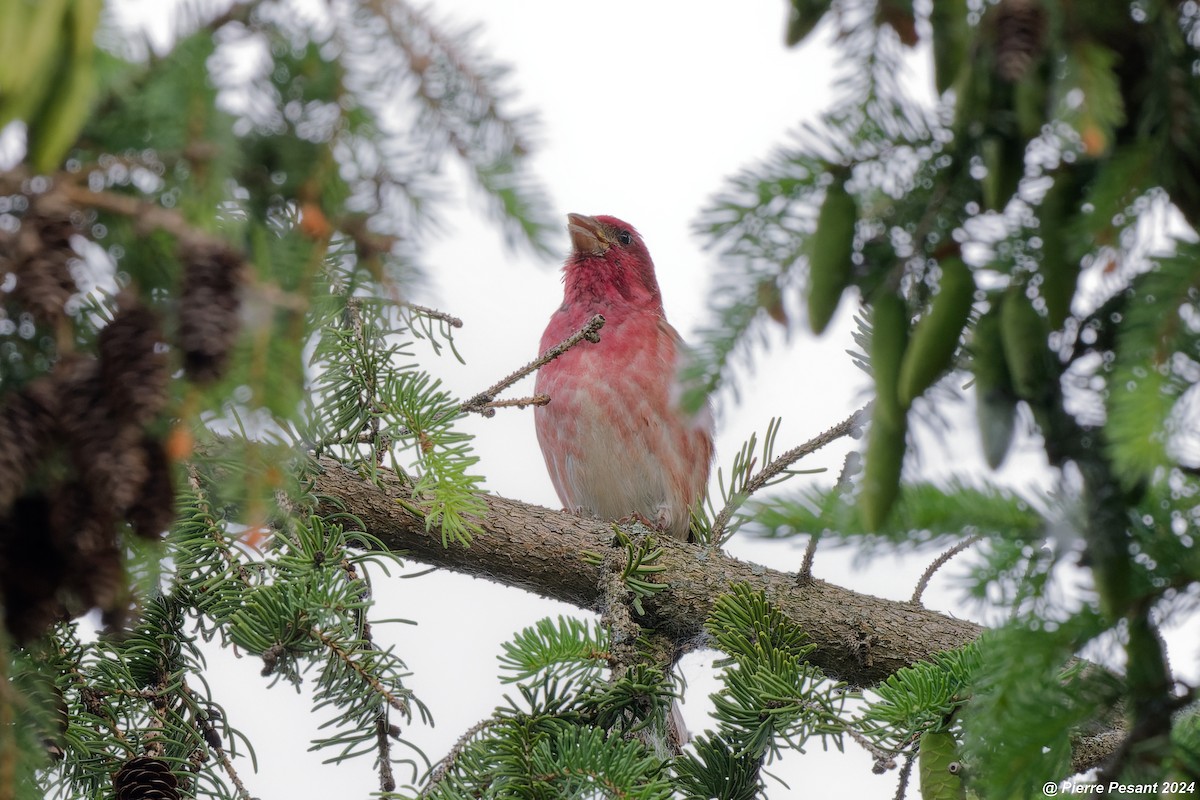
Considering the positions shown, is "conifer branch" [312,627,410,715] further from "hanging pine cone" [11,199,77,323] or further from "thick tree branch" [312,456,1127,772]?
"hanging pine cone" [11,199,77,323]

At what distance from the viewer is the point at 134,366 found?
43.1 inches

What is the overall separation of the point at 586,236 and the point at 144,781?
10.7 feet

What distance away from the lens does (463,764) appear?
2.03 meters

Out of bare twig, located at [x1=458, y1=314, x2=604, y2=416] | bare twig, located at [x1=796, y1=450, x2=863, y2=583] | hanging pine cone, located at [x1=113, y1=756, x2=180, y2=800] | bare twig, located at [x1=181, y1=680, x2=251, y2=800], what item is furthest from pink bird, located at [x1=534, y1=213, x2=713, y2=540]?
hanging pine cone, located at [x1=113, y1=756, x2=180, y2=800]

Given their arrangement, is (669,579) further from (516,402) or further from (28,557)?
(28,557)

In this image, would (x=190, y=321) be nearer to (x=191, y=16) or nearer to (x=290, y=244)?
(x=290, y=244)

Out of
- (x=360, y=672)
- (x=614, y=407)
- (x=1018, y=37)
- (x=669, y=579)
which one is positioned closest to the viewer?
(x=1018, y=37)

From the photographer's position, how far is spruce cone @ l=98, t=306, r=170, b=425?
1.09m

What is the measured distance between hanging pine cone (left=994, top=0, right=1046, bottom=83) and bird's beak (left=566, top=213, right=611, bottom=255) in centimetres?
397

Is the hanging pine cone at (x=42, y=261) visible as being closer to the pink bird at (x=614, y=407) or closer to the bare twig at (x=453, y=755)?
Answer: the bare twig at (x=453, y=755)

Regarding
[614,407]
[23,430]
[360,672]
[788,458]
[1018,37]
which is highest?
[614,407]

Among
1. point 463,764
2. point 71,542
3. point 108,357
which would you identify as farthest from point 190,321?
point 463,764

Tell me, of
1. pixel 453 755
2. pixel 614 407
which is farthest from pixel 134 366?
pixel 614 407

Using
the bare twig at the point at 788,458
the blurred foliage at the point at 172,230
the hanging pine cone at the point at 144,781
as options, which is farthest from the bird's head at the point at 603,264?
the blurred foliage at the point at 172,230
